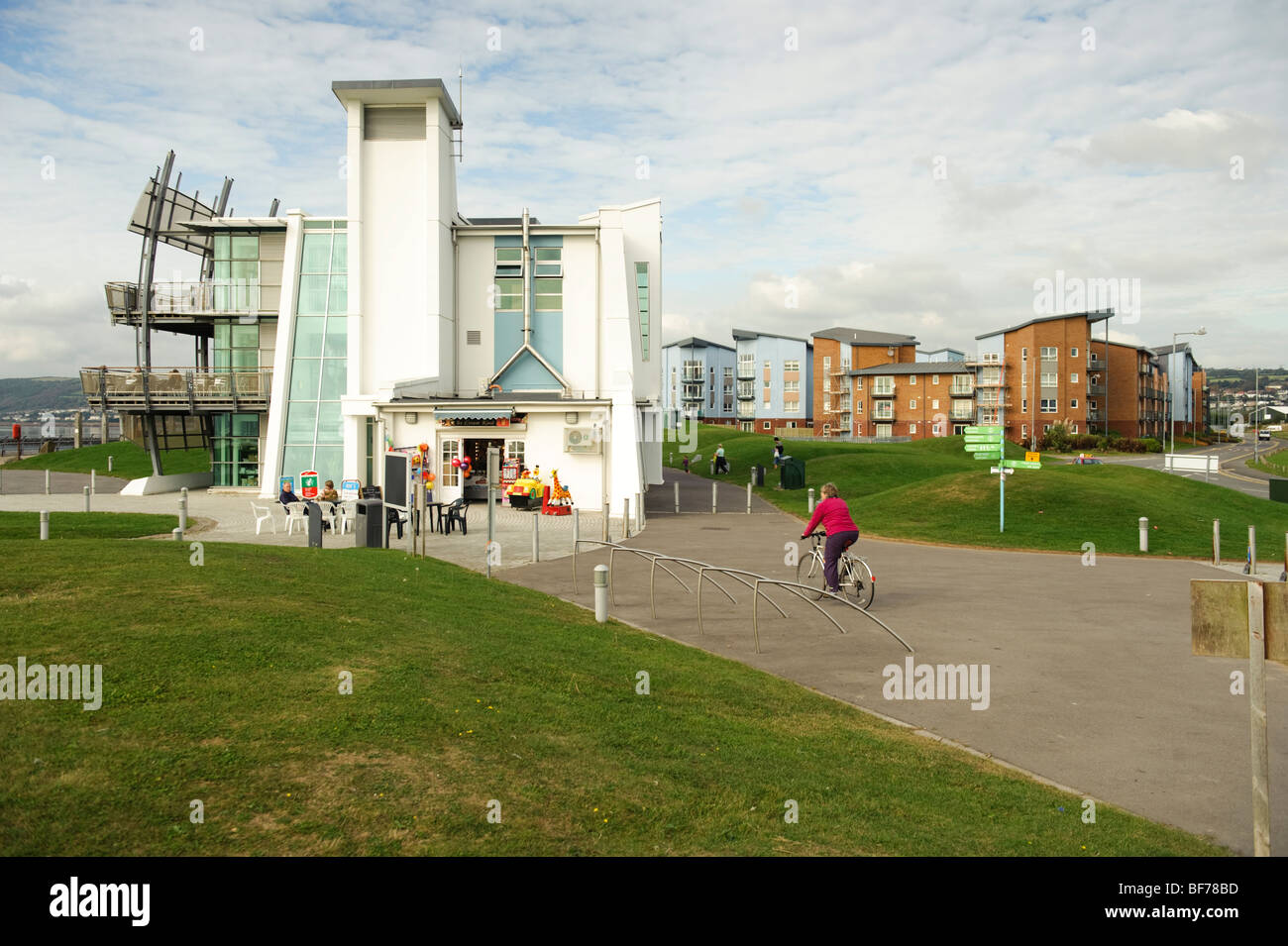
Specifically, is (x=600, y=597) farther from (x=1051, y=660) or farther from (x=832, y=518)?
(x=1051, y=660)

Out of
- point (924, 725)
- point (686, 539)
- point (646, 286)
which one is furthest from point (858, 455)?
point (924, 725)

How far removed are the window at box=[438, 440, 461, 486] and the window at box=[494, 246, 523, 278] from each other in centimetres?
969

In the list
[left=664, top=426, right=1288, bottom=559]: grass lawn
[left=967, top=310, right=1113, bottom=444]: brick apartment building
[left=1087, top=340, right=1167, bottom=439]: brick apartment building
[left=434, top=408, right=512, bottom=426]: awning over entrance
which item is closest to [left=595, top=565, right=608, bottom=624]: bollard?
[left=664, top=426, right=1288, bottom=559]: grass lawn

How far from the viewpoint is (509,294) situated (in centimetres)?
3741

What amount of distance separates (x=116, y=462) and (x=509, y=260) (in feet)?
93.3

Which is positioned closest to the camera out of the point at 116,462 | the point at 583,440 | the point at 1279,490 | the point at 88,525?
the point at 1279,490

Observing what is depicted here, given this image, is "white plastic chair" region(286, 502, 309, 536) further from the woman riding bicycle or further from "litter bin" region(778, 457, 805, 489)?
"litter bin" region(778, 457, 805, 489)

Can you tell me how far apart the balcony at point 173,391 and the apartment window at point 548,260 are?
12.2 m

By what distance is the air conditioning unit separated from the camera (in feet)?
99.4

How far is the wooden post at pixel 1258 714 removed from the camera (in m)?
4.95

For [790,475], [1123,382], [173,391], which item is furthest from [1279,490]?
[1123,382]

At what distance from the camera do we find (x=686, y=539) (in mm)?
22891

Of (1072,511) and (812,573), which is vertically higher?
(1072,511)

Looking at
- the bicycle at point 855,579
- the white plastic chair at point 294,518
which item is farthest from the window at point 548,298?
the bicycle at point 855,579
